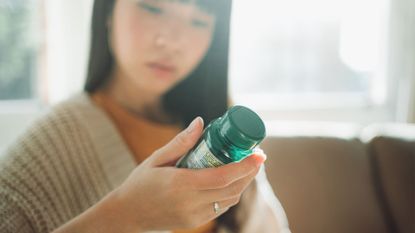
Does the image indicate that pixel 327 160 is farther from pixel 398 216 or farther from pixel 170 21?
pixel 170 21

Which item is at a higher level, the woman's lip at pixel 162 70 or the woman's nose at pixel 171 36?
the woman's nose at pixel 171 36

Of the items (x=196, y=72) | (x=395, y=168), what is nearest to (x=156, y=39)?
(x=196, y=72)

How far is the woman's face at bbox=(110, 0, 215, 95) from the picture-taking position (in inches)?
20.8

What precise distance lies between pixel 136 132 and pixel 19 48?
0.40 meters

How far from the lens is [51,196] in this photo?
0.47m

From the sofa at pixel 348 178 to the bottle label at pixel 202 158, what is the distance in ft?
0.94

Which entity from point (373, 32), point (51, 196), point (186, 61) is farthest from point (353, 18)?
point (51, 196)

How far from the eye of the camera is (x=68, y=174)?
0.49m

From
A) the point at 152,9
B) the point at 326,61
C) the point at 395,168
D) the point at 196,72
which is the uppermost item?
the point at 152,9

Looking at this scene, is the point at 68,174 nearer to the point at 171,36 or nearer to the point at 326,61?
the point at 171,36

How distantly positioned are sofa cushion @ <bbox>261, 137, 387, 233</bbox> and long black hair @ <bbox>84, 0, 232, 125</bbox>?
140 millimetres

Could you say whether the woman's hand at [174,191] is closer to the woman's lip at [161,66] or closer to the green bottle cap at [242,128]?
the green bottle cap at [242,128]

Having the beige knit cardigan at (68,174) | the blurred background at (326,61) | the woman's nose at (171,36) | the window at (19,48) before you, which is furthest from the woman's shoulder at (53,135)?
the blurred background at (326,61)

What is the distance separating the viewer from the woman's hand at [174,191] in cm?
30
